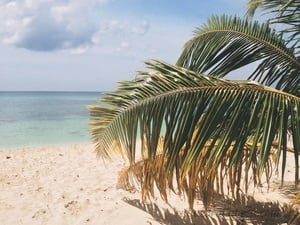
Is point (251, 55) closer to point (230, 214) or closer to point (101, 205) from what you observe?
point (230, 214)

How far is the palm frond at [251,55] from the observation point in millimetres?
3748

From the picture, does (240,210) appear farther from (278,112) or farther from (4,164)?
(4,164)

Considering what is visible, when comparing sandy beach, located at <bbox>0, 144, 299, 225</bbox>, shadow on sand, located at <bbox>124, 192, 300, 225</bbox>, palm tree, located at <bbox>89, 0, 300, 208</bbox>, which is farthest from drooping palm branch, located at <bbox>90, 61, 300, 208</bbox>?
shadow on sand, located at <bbox>124, 192, 300, 225</bbox>

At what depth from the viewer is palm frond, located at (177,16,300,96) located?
3.75 m

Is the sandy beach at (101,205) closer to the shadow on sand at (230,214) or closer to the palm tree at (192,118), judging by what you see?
the shadow on sand at (230,214)

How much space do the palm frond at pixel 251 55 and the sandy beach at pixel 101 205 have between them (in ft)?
4.29

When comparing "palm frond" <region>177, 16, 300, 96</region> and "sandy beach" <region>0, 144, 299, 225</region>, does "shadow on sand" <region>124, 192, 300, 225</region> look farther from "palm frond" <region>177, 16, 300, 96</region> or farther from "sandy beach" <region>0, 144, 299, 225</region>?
"palm frond" <region>177, 16, 300, 96</region>

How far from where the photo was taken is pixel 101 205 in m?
5.20

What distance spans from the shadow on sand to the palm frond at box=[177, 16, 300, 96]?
1443 mm

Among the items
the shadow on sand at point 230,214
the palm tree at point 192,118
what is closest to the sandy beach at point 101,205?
the shadow on sand at point 230,214

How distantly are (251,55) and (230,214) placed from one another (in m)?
1.90

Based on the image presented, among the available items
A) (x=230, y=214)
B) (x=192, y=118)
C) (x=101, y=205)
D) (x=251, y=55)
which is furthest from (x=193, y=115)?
(x=101, y=205)

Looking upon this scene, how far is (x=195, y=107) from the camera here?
108 inches

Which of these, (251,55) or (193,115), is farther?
(251,55)
